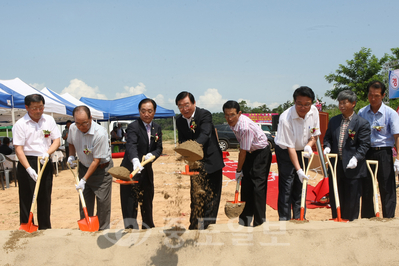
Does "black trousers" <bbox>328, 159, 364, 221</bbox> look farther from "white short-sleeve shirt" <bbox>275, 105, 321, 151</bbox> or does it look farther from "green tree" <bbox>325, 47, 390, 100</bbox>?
"green tree" <bbox>325, 47, 390, 100</bbox>

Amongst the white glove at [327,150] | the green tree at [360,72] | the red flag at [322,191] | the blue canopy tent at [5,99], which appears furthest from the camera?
the green tree at [360,72]

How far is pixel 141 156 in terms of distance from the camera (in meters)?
3.02

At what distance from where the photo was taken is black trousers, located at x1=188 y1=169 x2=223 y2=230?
9.46 feet

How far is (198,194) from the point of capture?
9.44 feet

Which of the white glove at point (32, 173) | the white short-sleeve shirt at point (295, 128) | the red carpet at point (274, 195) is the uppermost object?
the white short-sleeve shirt at point (295, 128)

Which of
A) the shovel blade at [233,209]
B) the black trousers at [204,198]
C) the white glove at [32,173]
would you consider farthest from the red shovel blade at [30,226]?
the shovel blade at [233,209]

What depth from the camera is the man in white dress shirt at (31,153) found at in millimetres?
2959

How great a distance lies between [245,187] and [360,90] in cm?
2311

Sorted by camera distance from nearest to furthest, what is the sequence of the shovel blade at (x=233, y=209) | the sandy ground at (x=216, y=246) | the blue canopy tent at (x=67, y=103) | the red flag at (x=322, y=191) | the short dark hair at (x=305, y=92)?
the sandy ground at (x=216, y=246), the short dark hair at (x=305, y=92), the shovel blade at (x=233, y=209), the red flag at (x=322, y=191), the blue canopy tent at (x=67, y=103)

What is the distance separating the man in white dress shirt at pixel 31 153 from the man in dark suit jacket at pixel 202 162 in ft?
4.94

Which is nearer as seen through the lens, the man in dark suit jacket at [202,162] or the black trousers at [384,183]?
the man in dark suit jacket at [202,162]

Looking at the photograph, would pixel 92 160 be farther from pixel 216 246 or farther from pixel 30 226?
pixel 216 246

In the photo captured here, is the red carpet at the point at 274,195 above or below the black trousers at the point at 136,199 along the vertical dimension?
below

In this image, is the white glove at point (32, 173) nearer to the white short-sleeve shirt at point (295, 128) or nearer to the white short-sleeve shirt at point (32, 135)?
the white short-sleeve shirt at point (32, 135)
